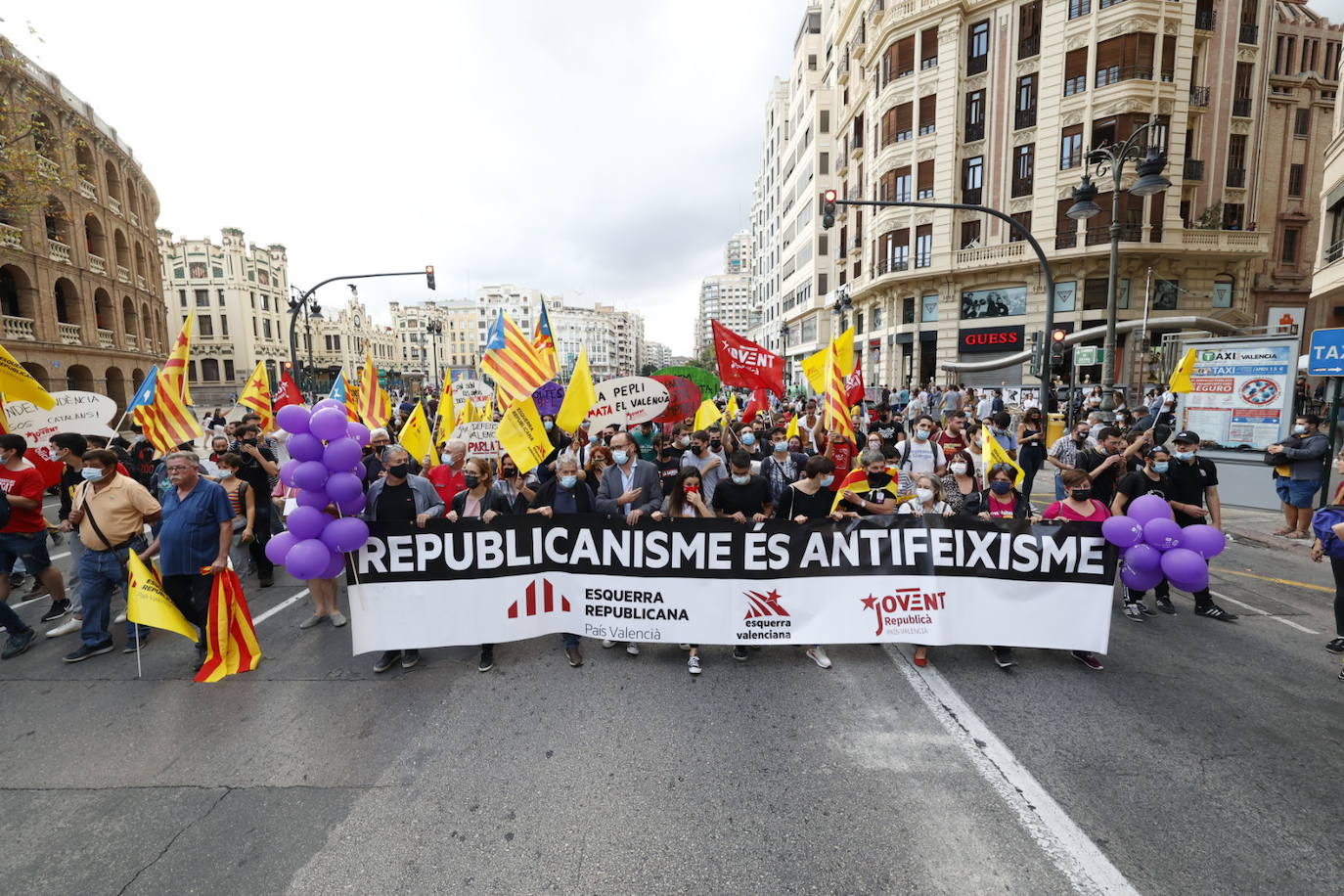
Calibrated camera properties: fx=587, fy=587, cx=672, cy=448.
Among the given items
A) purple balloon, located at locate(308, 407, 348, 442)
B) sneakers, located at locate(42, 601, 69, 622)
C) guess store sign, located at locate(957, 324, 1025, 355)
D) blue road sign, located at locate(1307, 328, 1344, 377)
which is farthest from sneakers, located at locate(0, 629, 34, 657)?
guess store sign, located at locate(957, 324, 1025, 355)

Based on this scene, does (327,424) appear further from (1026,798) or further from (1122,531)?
(1122,531)

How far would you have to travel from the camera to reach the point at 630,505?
596 cm

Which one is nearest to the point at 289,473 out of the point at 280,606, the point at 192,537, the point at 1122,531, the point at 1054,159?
the point at 192,537

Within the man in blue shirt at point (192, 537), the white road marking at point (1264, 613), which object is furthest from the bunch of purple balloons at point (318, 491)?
the white road marking at point (1264, 613)

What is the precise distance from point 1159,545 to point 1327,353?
7510 millimetres

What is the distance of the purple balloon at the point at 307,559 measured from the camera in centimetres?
475

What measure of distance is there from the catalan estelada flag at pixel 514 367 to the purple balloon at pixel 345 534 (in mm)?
2976

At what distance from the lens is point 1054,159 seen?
2764 centimetres

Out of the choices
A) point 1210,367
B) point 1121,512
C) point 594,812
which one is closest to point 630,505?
point 594,812

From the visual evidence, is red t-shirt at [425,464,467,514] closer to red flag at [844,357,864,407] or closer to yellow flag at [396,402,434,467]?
yellow flag at [396,402,434,467]

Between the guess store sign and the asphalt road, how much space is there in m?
27.7

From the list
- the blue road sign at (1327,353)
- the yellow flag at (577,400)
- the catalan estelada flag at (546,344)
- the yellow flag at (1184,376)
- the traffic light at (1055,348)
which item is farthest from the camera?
the traffic light at (1055,348)

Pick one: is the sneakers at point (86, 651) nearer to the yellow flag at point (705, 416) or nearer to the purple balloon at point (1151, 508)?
the yellow flag at point (705, 416)

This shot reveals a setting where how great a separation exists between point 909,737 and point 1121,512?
12.6 ft
